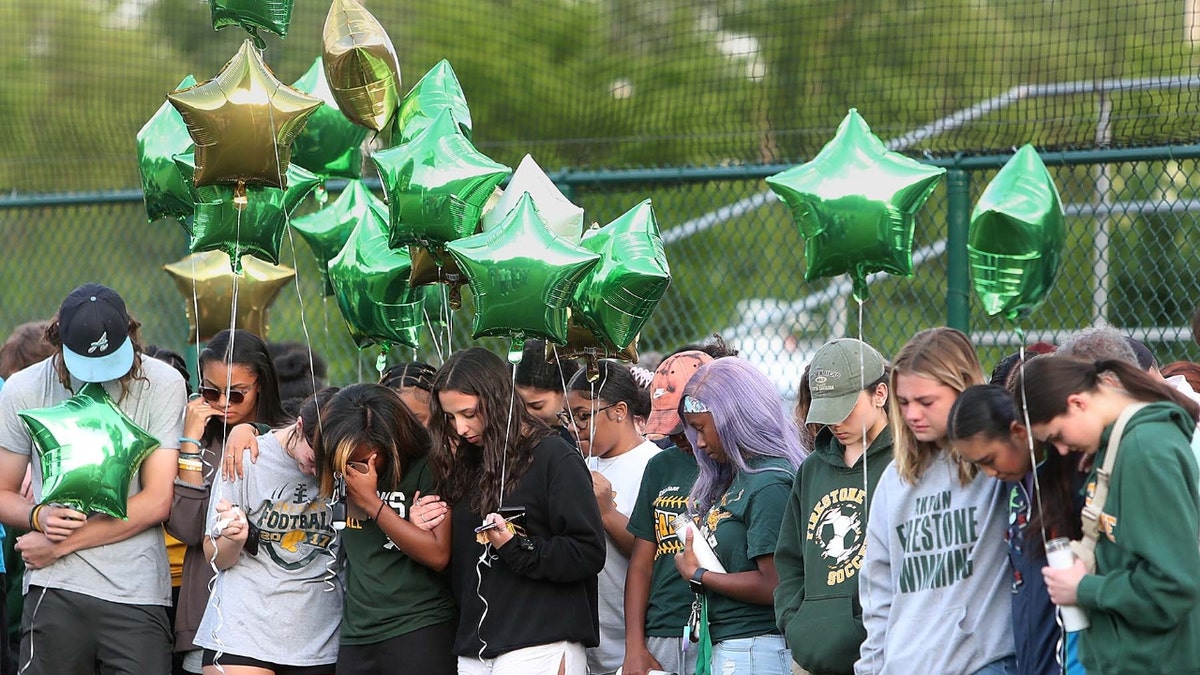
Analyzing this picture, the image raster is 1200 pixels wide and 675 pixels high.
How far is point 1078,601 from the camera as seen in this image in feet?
10.8

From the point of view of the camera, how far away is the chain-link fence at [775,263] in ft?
19.0

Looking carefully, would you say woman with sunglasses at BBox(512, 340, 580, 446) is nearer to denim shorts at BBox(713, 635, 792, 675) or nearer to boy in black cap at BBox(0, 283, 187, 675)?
denim shorts at BBox(713, 635, 792, 675)

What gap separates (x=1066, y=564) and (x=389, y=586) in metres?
2.14

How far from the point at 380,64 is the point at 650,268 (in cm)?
120

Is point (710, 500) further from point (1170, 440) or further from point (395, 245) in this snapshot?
point (1170, 440)

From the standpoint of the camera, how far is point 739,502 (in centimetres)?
446

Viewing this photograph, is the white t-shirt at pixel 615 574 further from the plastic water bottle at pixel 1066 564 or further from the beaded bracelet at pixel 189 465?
the plastic water bottle at pixel 1066 564

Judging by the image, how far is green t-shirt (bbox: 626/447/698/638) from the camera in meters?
4.70

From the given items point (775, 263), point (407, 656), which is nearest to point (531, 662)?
point (407, 656)

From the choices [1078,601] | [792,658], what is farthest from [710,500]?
[1078,601]

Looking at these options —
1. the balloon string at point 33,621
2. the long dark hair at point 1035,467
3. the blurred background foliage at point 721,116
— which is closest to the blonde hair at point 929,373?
the long dark hair at point 1035,467

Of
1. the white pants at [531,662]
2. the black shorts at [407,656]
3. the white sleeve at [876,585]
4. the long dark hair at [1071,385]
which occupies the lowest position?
the black shorts at [407,656]

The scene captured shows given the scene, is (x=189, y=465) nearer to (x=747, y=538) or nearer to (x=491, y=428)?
(x=491, y=428)

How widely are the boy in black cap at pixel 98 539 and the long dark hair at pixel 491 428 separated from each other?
104 cm
